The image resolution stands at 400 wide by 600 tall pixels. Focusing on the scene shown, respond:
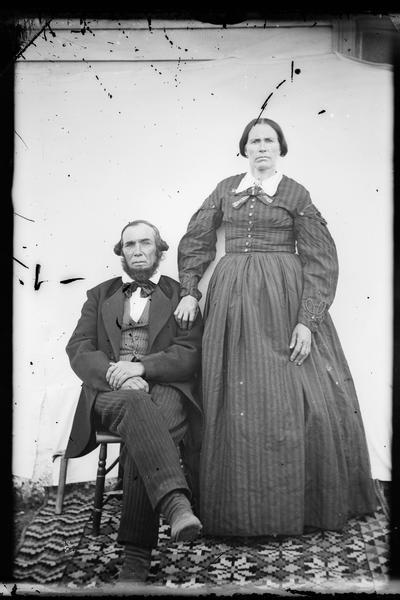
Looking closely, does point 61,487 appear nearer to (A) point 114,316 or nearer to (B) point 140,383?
(B) point 140,383

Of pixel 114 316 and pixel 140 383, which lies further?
pixel 114 316

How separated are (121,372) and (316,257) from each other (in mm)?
1027

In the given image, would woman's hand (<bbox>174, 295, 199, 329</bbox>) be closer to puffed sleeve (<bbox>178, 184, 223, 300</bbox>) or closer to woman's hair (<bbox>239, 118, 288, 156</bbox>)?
puffed sleeve (<bbox>178, 184, 223, 300</bbox>)

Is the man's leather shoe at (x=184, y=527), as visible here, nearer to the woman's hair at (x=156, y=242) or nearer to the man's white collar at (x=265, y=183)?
the woman's hair at (x=156, y=242)

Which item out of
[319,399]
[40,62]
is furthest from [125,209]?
[319,399]

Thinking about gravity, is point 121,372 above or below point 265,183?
below

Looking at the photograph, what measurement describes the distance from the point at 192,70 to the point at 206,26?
201mm

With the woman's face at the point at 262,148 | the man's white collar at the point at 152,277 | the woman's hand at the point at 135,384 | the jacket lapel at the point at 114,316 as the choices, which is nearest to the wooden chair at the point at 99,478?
the woman's hand at the point at 135,384

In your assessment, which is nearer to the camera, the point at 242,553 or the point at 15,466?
the point at 242,553

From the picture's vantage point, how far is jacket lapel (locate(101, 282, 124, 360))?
2787 millimetres

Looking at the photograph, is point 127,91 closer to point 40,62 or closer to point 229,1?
point 40,62

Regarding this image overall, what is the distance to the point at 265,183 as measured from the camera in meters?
2.82

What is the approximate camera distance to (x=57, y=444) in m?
2.80

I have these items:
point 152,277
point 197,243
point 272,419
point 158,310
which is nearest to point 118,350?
point 158,310
